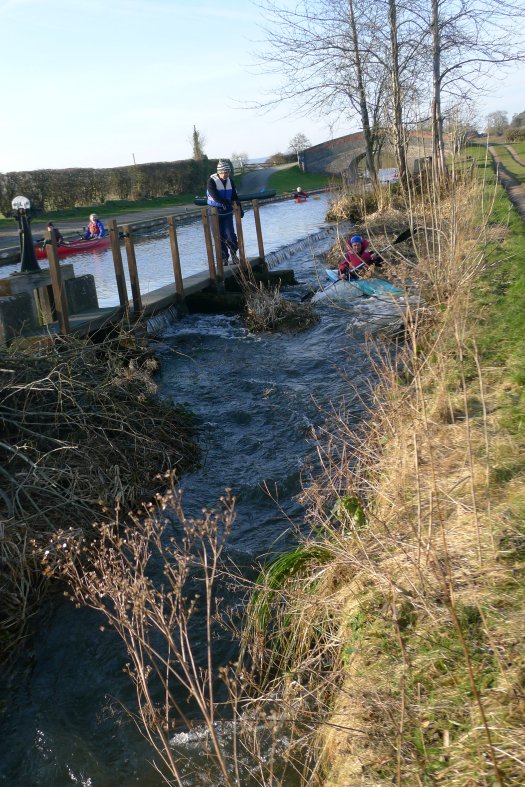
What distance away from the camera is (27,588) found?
4.84 meters

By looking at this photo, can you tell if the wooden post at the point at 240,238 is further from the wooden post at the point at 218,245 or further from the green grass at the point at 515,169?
the green grass at the point at 515,169

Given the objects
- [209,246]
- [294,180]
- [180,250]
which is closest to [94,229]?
[180,250]

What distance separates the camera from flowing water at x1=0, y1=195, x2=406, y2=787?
3.79 metres

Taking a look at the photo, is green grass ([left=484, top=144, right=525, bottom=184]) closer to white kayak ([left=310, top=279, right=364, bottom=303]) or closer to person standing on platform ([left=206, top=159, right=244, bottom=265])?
person standing on platform ([left=206, top=159, right=244, bottom=265])

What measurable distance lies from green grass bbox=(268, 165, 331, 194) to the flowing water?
126 feet

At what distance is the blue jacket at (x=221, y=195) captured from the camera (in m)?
14.6

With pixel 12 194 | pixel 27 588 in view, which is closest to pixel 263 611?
pixel 27 588

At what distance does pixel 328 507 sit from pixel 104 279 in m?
12.5

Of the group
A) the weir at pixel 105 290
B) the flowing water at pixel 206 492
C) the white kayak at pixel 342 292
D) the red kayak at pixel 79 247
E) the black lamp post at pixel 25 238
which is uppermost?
the black lamp post at pixel 25 238

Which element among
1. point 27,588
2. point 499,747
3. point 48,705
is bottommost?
point 48,705

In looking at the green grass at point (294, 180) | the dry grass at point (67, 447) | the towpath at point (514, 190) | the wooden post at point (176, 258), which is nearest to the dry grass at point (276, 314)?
the wooden post at point (176, 258)

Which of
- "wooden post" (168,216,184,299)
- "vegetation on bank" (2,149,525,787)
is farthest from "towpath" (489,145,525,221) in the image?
"vegetation on bank" (2,149,525,787)

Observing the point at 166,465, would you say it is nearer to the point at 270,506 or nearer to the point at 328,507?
the point at 270,506

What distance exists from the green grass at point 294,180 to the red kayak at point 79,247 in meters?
27.0
